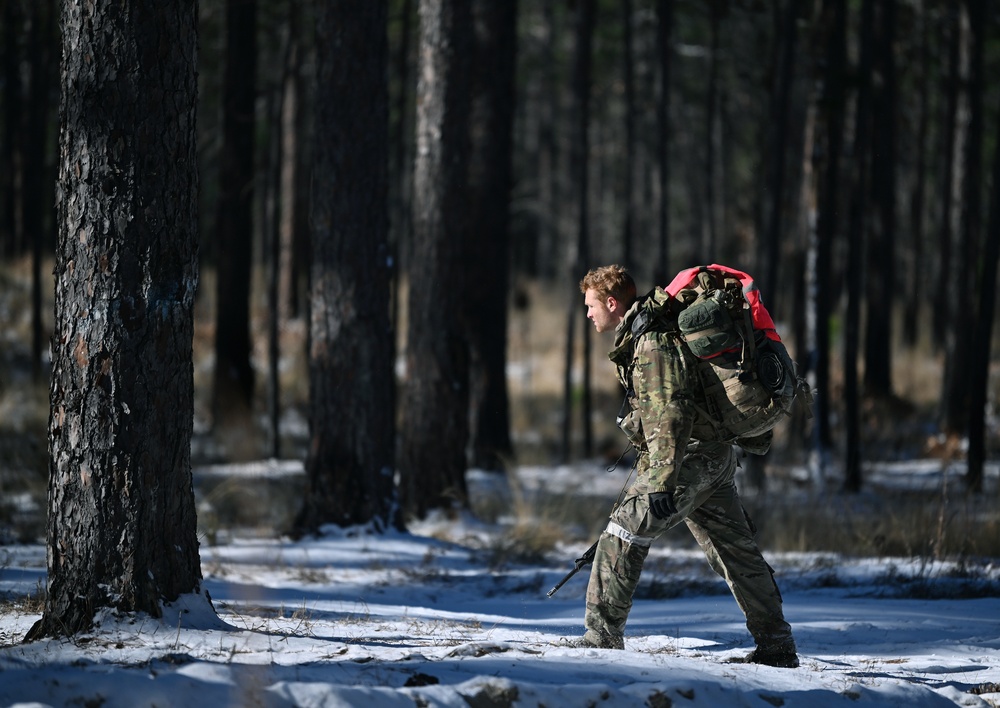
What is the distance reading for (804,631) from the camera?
18.9ft

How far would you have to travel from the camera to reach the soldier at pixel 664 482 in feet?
14.1

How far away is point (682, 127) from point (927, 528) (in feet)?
81.1

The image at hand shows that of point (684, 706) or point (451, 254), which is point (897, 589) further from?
point (451, 254)

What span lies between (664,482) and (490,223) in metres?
8.18

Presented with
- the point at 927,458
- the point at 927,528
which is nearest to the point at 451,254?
the point at 927,528

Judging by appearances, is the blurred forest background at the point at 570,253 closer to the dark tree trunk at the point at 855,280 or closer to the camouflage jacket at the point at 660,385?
the dark tree trunk at the point at 855,280

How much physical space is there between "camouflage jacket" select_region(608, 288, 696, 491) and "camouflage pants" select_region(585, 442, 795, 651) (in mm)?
110

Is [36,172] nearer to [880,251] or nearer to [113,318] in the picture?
[880,251]

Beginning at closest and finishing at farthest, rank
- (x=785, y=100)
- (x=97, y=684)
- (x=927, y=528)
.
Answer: (x=97, y=684)
(x=927, y=528)
(x=785, y=100)

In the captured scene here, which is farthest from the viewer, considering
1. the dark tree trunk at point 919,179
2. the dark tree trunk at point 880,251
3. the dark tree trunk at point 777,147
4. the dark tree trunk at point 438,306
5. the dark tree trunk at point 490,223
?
the dark tree trunk at point 919,179

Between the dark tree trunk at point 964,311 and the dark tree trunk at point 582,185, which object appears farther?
the dark tree trunk at point 964,311

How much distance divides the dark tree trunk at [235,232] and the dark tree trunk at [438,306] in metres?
5.79

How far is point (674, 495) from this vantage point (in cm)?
436

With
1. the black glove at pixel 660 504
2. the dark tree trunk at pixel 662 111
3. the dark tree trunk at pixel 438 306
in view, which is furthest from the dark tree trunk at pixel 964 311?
the black glove at pixel 660 504
